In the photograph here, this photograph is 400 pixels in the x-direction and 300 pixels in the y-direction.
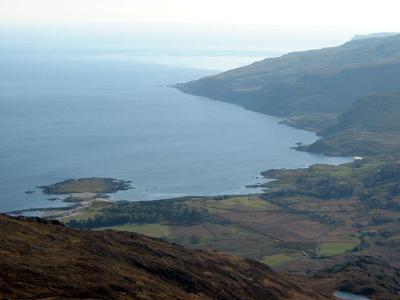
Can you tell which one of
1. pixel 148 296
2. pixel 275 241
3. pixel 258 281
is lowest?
pixel 275 241

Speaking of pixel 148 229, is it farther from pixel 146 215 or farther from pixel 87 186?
pixel 87 186

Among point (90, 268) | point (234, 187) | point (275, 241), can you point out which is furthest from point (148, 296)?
point (234, 187)

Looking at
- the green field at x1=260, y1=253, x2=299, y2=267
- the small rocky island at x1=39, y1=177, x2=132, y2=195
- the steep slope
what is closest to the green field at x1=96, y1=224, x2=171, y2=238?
the green field at x1=260, y1=253, x2=299, y2=267

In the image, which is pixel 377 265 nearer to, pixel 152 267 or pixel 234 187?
pixel 152 267

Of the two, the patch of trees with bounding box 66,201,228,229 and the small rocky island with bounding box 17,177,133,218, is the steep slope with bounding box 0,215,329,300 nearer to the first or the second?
the patch of trees with bounding box 66,201,228,229

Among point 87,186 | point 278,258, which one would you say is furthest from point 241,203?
point 278,258
